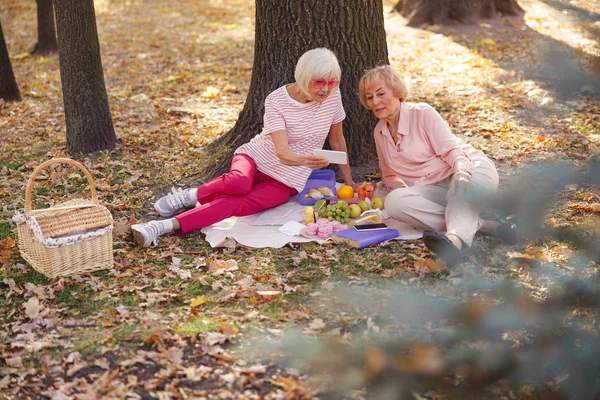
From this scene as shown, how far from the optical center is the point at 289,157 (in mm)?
5070

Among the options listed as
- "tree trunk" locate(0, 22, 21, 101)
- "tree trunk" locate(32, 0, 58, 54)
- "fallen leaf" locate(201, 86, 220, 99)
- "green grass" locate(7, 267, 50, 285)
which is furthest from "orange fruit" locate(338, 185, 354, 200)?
"tree trunk" locate(32, 0, 58, 54)

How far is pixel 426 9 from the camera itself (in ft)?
37.6

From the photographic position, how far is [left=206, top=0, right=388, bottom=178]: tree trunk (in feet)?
18.2

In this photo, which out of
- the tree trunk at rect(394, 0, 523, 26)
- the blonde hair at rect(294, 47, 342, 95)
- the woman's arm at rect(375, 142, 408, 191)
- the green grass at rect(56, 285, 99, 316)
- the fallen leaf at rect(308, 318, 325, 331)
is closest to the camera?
the fallen leaf at rect(308, 318, 325, 331)

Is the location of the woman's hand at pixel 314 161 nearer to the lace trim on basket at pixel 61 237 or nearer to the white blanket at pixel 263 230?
the white blanket at pixel 263 230

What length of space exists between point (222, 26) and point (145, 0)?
149 inches

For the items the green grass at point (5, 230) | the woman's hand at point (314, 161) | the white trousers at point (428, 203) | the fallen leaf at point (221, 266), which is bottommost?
the green grass at point (5, 230)

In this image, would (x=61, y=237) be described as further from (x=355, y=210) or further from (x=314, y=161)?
(x=355, y=210)

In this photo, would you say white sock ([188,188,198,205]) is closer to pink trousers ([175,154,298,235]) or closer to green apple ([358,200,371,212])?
pink trousers ([175,154,298,235])

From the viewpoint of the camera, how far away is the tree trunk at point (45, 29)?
36.0 ft

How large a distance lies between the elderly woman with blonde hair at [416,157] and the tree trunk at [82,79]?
9.47 feet

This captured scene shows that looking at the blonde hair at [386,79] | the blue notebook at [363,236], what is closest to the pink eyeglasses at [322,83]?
the blonde hair at [386,79]

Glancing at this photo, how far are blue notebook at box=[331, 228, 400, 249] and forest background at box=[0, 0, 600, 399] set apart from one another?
9 cm

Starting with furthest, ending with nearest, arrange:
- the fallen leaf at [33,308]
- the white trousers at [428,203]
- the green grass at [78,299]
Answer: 1. the white trousers at [428,203]
2. the green grass at [78,299]
3. the fallen leaf at [33,308]
